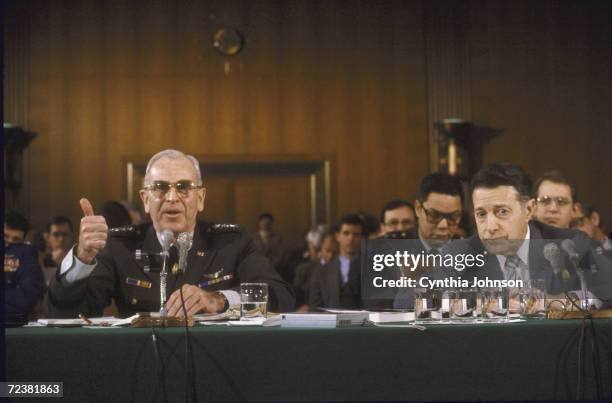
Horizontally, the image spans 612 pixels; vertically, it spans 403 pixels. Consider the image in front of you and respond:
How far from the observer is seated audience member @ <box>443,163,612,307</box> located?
123 inches

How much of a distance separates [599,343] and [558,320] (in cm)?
17

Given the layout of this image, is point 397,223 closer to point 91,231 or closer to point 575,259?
point 575,259

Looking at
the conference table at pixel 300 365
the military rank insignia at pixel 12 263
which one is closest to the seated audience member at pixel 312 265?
the military rank insignia at pixel 12 263

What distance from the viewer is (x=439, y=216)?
4.61m

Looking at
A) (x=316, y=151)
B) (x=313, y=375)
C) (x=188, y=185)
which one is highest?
(x=316, y=151)

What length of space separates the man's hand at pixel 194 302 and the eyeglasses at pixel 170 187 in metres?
0.62

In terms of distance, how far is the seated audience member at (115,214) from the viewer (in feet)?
18.3

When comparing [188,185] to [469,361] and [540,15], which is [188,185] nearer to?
[469,361]

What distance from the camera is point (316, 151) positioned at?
31.9 ft

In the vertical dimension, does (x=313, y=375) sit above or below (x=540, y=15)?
below

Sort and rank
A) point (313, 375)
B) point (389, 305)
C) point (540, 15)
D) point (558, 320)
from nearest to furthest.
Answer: point (313, 375) → point (558, 320) → point (389, 305) → point (540, 15)

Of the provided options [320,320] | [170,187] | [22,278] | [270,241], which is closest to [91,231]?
[170,187]

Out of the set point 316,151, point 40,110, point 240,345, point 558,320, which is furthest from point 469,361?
point 40,110

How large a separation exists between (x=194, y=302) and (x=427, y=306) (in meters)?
0.78
